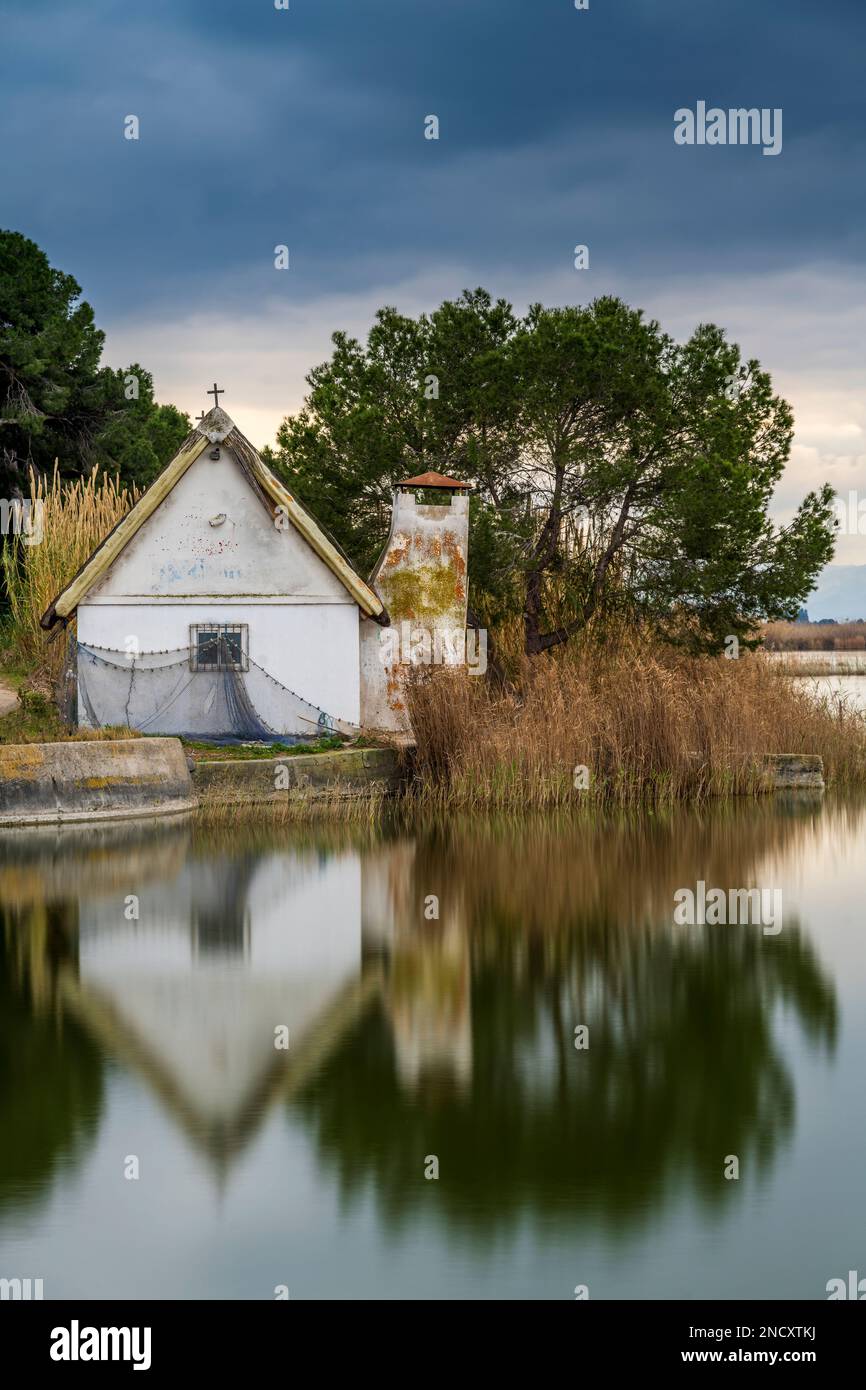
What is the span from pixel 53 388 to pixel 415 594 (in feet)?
66.9

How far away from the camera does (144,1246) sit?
7789 mm

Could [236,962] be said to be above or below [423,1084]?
above

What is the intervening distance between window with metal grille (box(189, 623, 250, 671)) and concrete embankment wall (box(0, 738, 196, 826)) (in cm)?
366

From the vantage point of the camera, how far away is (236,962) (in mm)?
14461

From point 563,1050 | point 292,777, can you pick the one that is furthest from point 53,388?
point 563,1050

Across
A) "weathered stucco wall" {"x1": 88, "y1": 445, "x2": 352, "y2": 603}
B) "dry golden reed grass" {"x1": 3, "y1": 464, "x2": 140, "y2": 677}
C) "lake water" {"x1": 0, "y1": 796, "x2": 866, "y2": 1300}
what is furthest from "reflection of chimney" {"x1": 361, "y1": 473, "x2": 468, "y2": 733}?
"lake water" {"x1": 0, "y1": 796, "x2": 866, "y2": 1300}

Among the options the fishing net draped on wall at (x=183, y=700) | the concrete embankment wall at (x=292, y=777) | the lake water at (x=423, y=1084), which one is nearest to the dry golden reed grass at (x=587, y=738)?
the concrete embankment wall at (x=292, y=777)

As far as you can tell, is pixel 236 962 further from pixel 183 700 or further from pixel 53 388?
pixel 53 388

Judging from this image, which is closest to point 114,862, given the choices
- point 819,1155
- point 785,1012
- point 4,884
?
point 4,884

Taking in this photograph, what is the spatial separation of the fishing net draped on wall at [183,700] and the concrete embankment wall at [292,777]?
127 cm

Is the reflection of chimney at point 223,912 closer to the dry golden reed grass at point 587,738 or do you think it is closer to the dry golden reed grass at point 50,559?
the dry golden reed grass at point 587,738

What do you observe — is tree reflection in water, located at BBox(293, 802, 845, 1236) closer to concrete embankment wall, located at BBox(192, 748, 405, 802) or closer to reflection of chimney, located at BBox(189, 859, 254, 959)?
reflection of chimney, located at BBox(189, 859, 254, 959)

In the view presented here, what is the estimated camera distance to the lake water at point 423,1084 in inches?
302

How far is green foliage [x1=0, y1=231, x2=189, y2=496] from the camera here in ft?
146
